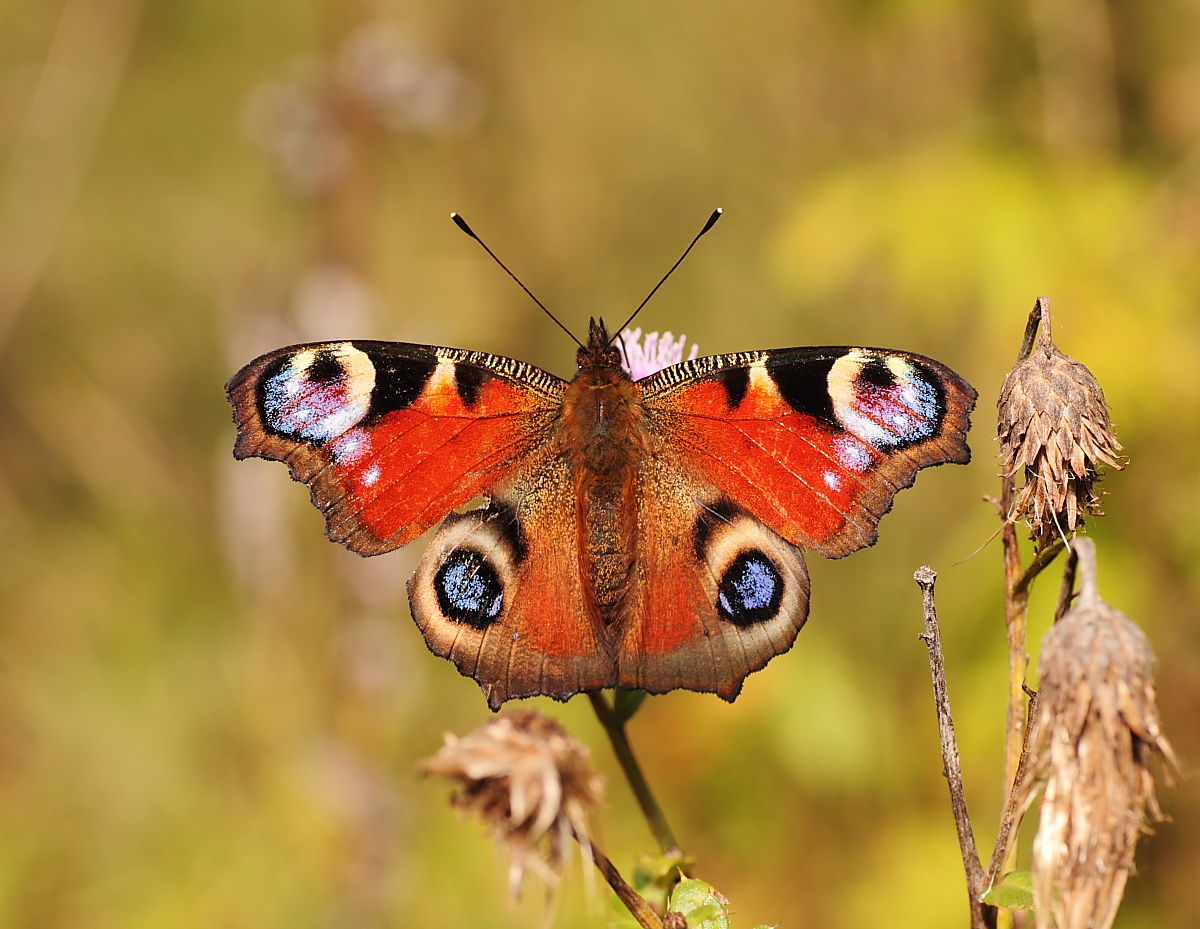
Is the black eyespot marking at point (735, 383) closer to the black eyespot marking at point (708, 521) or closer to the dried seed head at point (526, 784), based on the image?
the black eyespot marking at point (708, 521)

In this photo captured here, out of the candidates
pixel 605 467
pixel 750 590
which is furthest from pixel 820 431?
pixel 605 467

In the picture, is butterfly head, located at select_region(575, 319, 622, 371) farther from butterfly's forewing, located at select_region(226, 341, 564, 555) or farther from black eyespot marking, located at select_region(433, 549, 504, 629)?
black eyespot marking, located at select_region(433, 549, 504, 629)

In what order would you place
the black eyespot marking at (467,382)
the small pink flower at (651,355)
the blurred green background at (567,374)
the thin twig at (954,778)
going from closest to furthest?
the thin twig at (954,778) → the black eyespot marking at (467,382) → the small pink flower at (651,355) → the blurred green background at (567,374)

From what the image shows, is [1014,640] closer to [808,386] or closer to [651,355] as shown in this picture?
[808,386]

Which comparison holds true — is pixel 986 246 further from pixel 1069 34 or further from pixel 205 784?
pixel 205 784

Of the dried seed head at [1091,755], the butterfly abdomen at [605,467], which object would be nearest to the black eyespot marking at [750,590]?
the butterfly abdomen at [605,467]

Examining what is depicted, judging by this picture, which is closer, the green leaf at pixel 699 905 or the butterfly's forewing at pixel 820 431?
the green leaf at pixel 699 905

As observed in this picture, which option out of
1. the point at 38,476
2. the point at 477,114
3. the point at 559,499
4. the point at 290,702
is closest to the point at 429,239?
the point at 477,114

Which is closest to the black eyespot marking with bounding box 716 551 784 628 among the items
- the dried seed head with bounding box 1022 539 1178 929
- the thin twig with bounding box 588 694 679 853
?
the thin twig with bounding box 588 694 679 853
